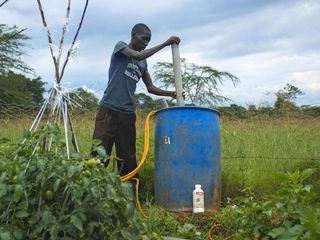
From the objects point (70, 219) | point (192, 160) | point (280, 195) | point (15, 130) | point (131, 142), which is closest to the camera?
point (70, 219)

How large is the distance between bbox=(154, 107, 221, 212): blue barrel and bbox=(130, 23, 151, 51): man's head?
0.68 m

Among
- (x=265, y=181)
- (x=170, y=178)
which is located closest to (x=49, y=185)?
(x=170, y=178)

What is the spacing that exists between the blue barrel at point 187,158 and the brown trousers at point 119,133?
1.33 ft

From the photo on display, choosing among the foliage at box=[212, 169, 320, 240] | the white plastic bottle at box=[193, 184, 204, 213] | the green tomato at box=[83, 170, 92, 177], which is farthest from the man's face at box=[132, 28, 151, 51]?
the green tomato at box=[83, 170, 92, 177]

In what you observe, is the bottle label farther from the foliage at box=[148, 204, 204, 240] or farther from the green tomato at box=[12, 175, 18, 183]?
the green tomato at box=[12, 175, 18, 183]

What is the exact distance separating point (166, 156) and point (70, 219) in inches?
75.2

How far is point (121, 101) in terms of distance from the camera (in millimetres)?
4449

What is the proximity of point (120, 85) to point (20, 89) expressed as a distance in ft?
54.2

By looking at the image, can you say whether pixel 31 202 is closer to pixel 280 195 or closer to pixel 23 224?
pixel 23 224

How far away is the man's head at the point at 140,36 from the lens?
4500mm

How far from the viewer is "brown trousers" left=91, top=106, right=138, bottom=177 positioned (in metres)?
4.46

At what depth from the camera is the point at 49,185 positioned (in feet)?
8.05

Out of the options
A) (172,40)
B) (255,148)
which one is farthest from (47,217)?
(255,148)

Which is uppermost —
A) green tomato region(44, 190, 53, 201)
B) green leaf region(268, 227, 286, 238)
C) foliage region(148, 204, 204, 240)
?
green tomato region(44, 190, 53, 201)
